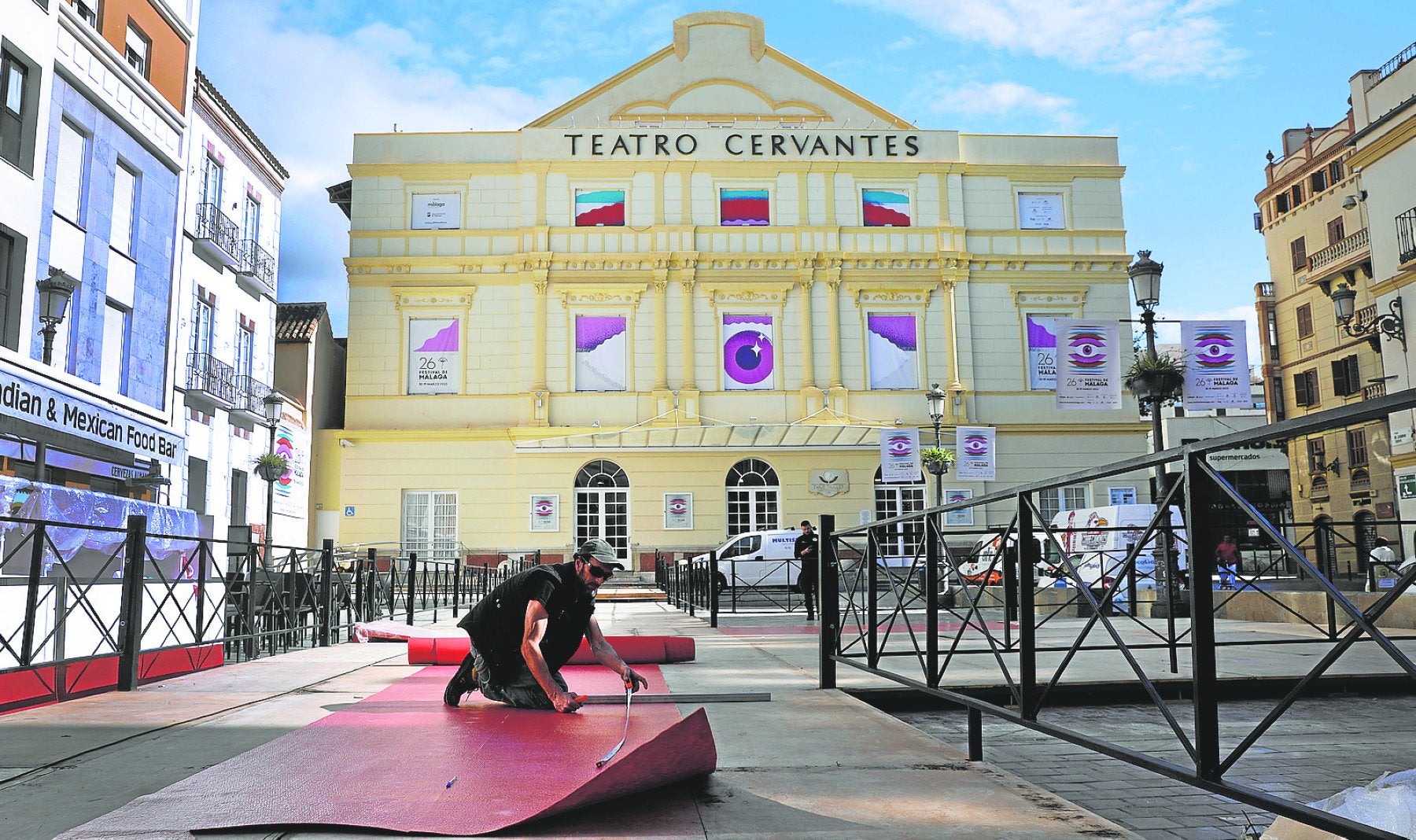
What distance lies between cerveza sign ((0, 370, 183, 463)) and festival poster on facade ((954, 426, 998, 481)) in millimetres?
18029

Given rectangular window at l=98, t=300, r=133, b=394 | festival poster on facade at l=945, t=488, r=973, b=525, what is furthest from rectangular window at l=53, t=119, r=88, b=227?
festival poster on facade at l=945, t=488, r=973, b=525

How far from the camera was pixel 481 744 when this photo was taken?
508cm

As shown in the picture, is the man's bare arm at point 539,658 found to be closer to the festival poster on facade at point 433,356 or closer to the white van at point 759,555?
the white van at point 759,555

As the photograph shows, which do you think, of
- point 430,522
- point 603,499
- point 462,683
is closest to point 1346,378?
point 603,499

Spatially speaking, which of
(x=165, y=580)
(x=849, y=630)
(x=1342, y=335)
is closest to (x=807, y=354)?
(x=849, y=630)

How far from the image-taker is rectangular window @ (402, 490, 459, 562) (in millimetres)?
32250

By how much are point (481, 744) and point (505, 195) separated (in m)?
30.7

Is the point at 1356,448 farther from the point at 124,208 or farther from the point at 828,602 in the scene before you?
the point at 124,208

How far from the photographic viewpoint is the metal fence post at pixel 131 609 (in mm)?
8102

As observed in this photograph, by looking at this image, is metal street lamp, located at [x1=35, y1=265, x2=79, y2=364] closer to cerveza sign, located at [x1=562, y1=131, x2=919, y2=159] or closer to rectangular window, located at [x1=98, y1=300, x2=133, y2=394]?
rectangular window, located at [x1=98, y1=300, x2=133, y2=394]

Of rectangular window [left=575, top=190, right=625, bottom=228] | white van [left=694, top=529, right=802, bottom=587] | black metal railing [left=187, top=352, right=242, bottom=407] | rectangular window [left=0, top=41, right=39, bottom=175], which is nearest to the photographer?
rectangular window [left=0, top=41, right=39, bottom=175]

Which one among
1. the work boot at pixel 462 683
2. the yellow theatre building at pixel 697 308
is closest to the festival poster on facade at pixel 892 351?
the yellow theatre building at pixel 697 308

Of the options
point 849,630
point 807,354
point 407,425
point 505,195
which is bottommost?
point 849,630

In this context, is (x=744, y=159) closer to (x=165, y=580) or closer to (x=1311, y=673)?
(x=165, y=580)
